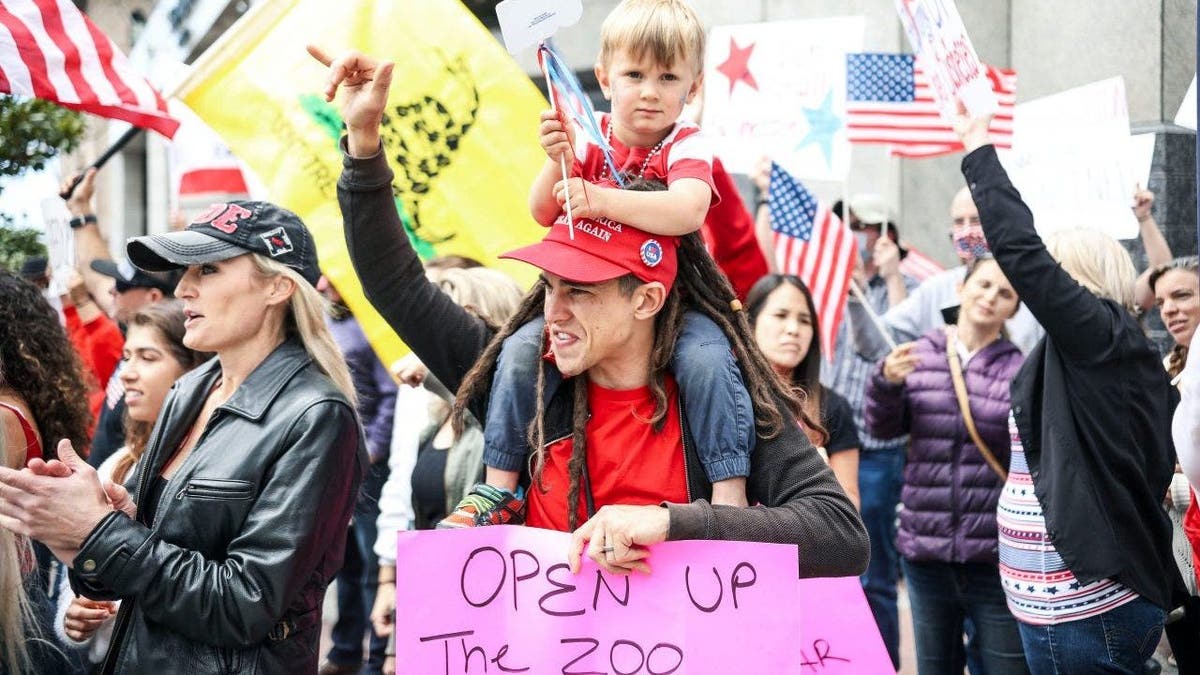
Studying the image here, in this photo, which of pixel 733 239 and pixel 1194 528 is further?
pixel 733 239

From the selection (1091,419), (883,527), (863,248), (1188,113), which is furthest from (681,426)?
(863,248)

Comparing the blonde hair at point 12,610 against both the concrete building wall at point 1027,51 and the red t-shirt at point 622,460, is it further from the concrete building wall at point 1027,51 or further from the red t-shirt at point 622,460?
the concrete building wall at point 1027,51

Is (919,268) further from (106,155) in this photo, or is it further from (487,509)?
(487,509)

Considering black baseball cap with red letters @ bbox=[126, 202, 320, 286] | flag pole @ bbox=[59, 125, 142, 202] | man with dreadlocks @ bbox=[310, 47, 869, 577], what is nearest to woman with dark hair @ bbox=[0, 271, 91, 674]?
black baseball cap with red letters @ bbox=[126, 202, 320, 286]

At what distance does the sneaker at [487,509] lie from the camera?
269 cm

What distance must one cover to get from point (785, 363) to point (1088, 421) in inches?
52.8

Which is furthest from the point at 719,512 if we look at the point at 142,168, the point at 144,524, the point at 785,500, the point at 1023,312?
the point at 142,168

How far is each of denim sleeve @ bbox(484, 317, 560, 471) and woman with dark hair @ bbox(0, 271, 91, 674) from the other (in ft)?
4.86

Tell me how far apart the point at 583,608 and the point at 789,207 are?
4.38 metres

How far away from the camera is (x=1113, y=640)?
4.30 m

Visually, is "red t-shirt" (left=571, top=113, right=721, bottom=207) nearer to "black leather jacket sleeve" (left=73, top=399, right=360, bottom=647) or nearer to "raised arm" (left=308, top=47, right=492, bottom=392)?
"raised arm" (left=308, top=47, right=492, bottom=392)

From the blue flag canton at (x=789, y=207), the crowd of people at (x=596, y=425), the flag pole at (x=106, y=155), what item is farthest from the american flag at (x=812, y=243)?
the flag pole at (x=106, y=155)

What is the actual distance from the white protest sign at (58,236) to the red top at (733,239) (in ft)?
14.9

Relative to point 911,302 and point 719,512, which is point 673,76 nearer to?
point 719,512
